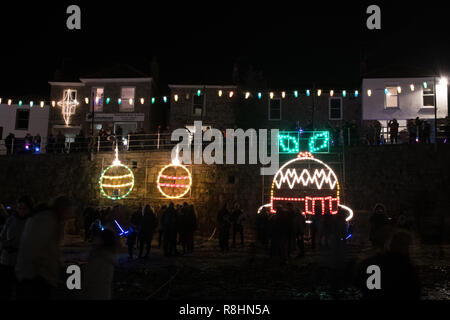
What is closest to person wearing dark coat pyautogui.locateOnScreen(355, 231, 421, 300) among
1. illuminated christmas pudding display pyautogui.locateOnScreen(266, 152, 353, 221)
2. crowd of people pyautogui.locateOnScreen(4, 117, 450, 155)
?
illuminated christmas pudding display pyautogui.locateOnScreen(266, 152, 353, 221)

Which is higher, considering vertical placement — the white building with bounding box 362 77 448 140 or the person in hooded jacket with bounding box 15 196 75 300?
the white building with bounding box 362 77 448 140

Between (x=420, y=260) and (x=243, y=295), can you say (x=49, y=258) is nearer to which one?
(x=243, y=295)

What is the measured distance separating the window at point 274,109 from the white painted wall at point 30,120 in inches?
621

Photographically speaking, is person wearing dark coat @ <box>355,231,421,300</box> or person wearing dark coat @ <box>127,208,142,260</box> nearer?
person wearing dark coat @ <box>355,231,421,300</box>

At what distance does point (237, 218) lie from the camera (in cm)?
1571

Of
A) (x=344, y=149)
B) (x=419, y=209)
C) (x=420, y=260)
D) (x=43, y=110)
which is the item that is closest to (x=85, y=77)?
(x=43, y=110)

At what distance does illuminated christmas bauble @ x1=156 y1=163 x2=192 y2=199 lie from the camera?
19.3m

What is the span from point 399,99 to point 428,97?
1595 millimetres

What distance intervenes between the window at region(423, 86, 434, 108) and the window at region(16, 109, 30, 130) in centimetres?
2633

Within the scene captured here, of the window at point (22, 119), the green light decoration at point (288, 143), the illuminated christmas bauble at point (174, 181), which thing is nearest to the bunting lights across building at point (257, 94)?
the window at point (22, 119)

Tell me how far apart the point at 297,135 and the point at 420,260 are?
8.28m

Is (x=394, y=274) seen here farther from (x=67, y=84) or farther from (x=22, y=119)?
Result: (x=22, y=119)

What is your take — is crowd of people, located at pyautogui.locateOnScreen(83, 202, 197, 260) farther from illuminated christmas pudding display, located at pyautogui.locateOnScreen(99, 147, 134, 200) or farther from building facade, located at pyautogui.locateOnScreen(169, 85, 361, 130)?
building facade, located at pyautogui.locateOnScreen(169, 85, 361, 130)

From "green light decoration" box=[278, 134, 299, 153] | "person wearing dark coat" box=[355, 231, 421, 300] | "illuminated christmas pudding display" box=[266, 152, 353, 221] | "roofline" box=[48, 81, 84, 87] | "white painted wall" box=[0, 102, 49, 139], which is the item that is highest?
"roofline" box=[48, 81, 84, 87]
